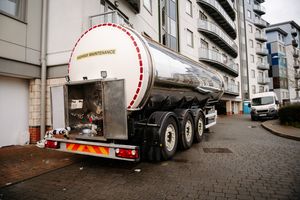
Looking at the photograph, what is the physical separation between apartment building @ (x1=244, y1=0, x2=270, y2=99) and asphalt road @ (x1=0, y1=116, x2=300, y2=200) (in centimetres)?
3781

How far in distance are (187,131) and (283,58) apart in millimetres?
55571

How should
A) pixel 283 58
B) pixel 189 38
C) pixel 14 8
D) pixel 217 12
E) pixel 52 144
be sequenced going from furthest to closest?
pixel 283 58 < pixel 217 12 < pixel 189 38 < pixel 14 8 < pixel 52 144

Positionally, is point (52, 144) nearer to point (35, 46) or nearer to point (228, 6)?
point (35, 46)

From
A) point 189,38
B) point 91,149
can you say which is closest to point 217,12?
point 189,38

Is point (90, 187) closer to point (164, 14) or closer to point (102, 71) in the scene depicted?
point (102, 71)

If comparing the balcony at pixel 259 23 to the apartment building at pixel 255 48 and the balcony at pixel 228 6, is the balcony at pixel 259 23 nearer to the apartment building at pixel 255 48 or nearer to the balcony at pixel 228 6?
the apartment building at pixel 255 48

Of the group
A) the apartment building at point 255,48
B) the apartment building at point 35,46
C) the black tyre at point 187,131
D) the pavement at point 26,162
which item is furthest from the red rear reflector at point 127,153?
the apartment building at point 255,48

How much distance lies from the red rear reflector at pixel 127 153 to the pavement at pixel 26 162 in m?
1.89

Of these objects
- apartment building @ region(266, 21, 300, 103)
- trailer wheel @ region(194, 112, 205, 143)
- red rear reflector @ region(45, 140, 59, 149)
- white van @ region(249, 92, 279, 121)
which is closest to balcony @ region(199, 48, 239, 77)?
white van @ region(249, 92, 279, 121)

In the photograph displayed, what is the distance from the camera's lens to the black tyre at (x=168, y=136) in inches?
190

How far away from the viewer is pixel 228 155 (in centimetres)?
576

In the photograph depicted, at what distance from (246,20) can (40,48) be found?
4266 centimetres

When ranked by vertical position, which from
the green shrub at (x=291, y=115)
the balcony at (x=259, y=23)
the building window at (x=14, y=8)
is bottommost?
the green shrub at (x=291, y=115)

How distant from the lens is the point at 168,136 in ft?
17.4
